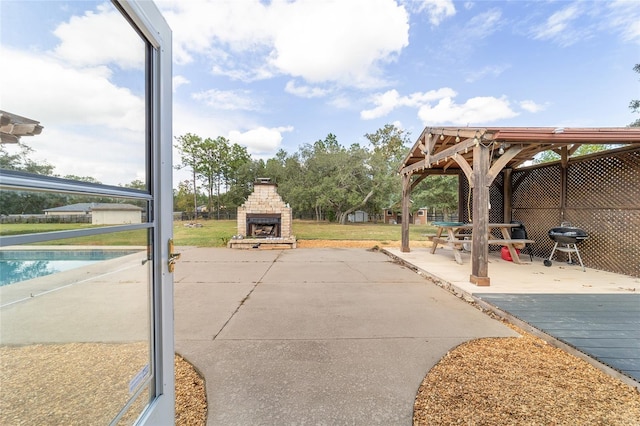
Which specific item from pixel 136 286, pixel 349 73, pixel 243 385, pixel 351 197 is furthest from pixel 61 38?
pixel 351 197

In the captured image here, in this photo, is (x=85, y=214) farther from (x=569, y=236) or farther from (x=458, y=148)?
(x=569, y=236)

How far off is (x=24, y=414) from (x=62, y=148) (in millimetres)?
996

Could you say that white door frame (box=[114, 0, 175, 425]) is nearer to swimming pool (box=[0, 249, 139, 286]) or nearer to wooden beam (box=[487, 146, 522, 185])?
swimming pool (box=[0, 249, 139, 286])

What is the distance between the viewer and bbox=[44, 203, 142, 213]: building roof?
2.64ft

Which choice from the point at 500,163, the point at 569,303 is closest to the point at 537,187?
the point at 500,163

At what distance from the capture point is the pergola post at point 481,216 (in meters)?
3.97

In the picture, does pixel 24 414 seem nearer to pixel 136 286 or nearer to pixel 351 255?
pixel 136 286

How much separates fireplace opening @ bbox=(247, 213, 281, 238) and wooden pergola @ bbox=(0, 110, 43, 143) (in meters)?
8.82

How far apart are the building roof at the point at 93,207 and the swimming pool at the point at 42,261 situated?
15 centimetres

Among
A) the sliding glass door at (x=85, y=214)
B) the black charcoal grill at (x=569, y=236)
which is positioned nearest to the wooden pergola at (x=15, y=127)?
the sliding glass door at (x=85, y=214)

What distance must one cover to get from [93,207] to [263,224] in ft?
29.1

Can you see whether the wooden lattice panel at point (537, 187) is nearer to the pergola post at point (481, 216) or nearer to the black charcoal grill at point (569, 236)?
the black charcoal grill at point (569, 236)

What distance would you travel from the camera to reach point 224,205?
28766mm

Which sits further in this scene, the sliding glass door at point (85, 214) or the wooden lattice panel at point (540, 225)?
the wooden lattice panel at point (540, 225)
